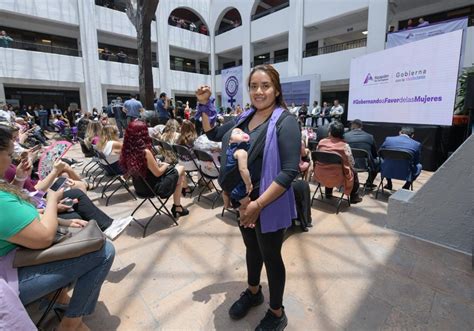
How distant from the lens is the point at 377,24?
38.3ft

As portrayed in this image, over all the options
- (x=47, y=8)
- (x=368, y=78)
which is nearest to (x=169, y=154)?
(x=368, y=78)

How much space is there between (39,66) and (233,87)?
10590mm

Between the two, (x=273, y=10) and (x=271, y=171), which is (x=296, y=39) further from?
(x=271, y=171)

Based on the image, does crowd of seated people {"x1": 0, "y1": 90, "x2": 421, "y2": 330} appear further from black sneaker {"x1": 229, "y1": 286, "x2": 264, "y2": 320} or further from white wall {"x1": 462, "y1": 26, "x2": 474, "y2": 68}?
white wall {"x1": 462, "y1": 26, "x2": 474, "y2": 68}

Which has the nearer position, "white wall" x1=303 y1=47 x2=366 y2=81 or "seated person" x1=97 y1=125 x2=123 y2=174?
"seated person" x1=97 y1=125 x2=123 y2=174

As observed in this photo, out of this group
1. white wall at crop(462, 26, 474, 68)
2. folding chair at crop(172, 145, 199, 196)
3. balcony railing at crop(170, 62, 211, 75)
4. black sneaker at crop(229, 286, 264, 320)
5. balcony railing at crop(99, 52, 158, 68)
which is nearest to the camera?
black sneaker at crop(229, 286, 264, 320)

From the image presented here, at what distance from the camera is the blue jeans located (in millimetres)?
1264

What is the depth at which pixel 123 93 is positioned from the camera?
17.9m

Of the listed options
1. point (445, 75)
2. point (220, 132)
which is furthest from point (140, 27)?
point (445, 75)

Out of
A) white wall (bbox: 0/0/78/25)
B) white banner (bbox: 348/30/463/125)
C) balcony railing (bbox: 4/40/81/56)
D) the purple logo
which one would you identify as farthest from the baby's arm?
white wall (bbox: 0/0/78/25)

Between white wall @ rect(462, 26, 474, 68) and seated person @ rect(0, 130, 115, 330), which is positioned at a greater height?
white wall @ rect(462, 26, 474, 68)

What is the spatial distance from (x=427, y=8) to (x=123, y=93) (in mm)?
17514

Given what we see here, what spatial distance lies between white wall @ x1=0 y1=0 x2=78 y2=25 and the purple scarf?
17.1 m

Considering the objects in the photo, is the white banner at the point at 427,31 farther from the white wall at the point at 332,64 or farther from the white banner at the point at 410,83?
Result: the white banner at the point at 410,83
